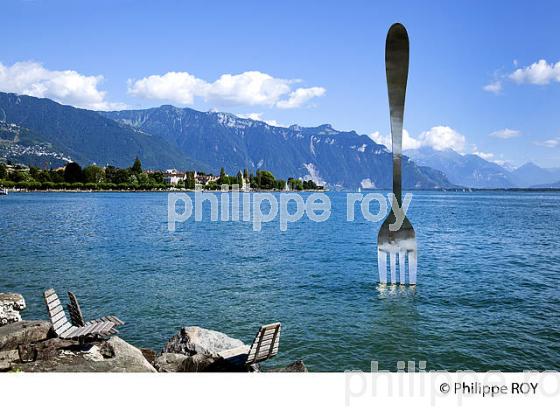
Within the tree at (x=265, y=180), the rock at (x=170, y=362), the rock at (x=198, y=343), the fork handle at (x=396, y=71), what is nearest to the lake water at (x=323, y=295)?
the rock at (x=198, y=343)

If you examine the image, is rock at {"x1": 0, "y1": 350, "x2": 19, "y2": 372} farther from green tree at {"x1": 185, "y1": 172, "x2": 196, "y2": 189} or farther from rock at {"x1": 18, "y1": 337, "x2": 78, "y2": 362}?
green tree at {"x1": 185, "y1": 172, "x2": 196, "y2": 189}

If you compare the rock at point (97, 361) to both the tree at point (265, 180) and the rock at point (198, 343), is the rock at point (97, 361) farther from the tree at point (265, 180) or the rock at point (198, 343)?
the tree at point (265, 180)

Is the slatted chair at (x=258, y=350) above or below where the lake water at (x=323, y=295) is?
above

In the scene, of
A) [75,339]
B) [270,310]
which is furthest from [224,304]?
[75,339]

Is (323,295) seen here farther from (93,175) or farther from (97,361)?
(93,175)

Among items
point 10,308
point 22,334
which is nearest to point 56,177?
point 10,308

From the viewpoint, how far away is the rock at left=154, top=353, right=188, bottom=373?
24.6 feet

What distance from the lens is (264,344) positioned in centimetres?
746

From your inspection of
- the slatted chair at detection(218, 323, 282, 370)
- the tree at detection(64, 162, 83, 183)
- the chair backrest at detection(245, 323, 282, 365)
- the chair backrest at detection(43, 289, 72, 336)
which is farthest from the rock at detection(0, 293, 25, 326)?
the tree at detection(64, 162, 83, 183)

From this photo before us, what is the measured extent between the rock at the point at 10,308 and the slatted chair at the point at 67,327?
4059 millimetres

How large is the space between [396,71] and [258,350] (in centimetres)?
443

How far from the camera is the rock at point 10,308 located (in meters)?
11.2

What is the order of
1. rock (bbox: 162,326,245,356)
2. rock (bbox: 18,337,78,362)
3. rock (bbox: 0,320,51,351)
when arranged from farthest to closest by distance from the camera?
1. rock (bbox: 162,326,245,356)
2. rock (bbox: 0,320,51,351)
3. rock (bbox: 18,337,78,362)
